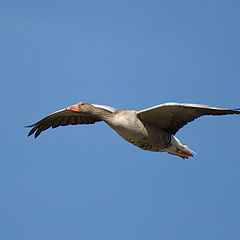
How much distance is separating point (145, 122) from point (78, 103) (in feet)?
6.02

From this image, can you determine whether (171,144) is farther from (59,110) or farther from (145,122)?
(59,110)

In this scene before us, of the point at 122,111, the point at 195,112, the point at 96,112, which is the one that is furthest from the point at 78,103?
the point at 195,112

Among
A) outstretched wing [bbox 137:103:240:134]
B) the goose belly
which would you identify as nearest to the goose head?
the goose belly

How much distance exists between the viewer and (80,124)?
39.5ft

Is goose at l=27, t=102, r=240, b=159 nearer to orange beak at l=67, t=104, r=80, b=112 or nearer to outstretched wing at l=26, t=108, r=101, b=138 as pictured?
orange beak at l=67, t=104, r=80, b=112

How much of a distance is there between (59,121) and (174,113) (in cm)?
382

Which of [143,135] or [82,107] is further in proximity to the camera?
[82,107]

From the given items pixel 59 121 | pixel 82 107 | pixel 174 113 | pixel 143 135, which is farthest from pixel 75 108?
pixel 174 113

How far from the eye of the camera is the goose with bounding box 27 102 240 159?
931cm

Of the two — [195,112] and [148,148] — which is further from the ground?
[195,112]

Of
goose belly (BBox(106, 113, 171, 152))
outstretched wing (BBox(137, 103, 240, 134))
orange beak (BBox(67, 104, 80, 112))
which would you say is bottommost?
goose belly (BBox(106, 113, 171, 152))

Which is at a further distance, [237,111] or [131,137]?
[131,137]

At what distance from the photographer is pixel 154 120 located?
9.92m

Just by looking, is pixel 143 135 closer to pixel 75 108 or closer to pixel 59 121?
pixel 75 108
